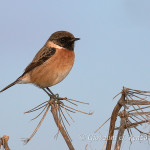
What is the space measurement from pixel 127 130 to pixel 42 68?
12.9 ft

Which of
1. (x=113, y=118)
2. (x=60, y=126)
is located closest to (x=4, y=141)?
(x=60, y=126)

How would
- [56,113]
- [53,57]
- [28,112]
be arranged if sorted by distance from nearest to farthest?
[56,113], [28,112], [53,57]

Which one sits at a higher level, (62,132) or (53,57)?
(53,57)

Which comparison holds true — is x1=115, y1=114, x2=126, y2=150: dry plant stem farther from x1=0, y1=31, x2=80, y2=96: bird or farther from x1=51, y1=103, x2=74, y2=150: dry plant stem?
x1=0, y1=31, x2=80, y2=96: bird

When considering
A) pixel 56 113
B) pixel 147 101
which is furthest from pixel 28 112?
pixel 147 101

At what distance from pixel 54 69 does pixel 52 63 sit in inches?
6.6

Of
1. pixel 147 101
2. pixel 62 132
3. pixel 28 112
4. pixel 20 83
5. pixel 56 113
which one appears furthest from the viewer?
pixel 20 83

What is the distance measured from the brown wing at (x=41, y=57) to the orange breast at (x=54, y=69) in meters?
0.11

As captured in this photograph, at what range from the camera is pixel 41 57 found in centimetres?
706

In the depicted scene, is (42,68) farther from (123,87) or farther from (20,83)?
(123,87)

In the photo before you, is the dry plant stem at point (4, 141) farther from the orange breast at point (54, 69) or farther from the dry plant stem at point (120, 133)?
the orange breast at point (54, 69)

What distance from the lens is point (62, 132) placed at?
3.51 meters

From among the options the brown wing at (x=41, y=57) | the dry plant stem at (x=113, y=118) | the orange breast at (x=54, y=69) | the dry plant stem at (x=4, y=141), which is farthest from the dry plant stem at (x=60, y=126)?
the brown wing at (x=41, y=57)

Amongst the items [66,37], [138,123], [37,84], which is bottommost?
[138,123]
